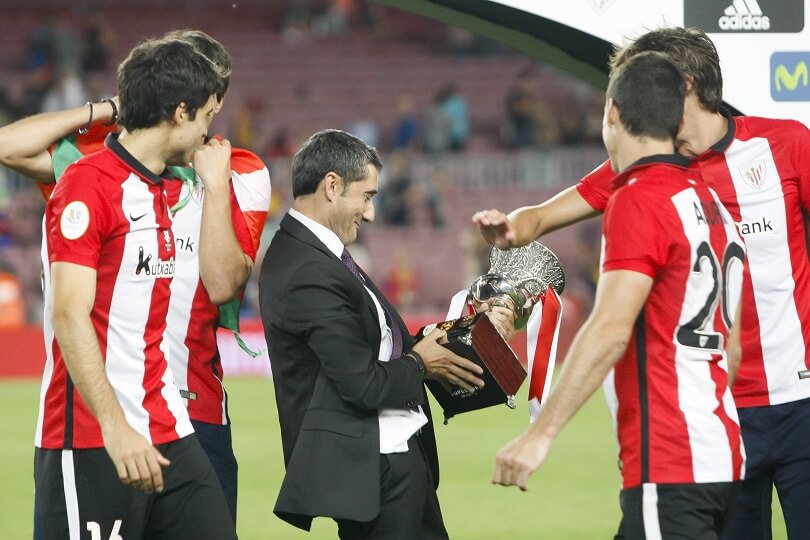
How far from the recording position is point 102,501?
344 centimetres

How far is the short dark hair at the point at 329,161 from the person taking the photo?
156 inches

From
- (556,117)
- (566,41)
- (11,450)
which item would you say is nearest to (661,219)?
(566,41)

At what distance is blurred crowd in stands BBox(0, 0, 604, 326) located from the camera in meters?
17.7

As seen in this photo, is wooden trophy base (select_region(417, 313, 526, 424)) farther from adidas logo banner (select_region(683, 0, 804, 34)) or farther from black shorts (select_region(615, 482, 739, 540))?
adidas logo banner (select_region(683, 0, 804, 34))

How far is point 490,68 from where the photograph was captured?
21.5 metres

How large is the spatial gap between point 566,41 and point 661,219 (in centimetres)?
191

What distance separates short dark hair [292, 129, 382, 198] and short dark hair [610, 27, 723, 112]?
2.85 feet

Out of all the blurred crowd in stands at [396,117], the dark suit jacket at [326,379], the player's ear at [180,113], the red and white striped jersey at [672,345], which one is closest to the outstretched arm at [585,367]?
the red and white striped jersey at [672,345]

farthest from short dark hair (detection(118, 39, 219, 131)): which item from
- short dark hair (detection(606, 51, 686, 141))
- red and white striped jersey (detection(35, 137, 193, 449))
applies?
short dark hair (detection(606, 51, 686, 141))

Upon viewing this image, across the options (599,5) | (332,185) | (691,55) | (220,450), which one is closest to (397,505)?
(220,450)

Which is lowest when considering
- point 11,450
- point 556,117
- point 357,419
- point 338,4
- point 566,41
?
point 11,450

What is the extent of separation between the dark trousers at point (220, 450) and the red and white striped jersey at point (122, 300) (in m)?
0.51

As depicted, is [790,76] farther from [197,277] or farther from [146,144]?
[146,144]

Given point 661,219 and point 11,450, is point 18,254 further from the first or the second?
point 661,219
